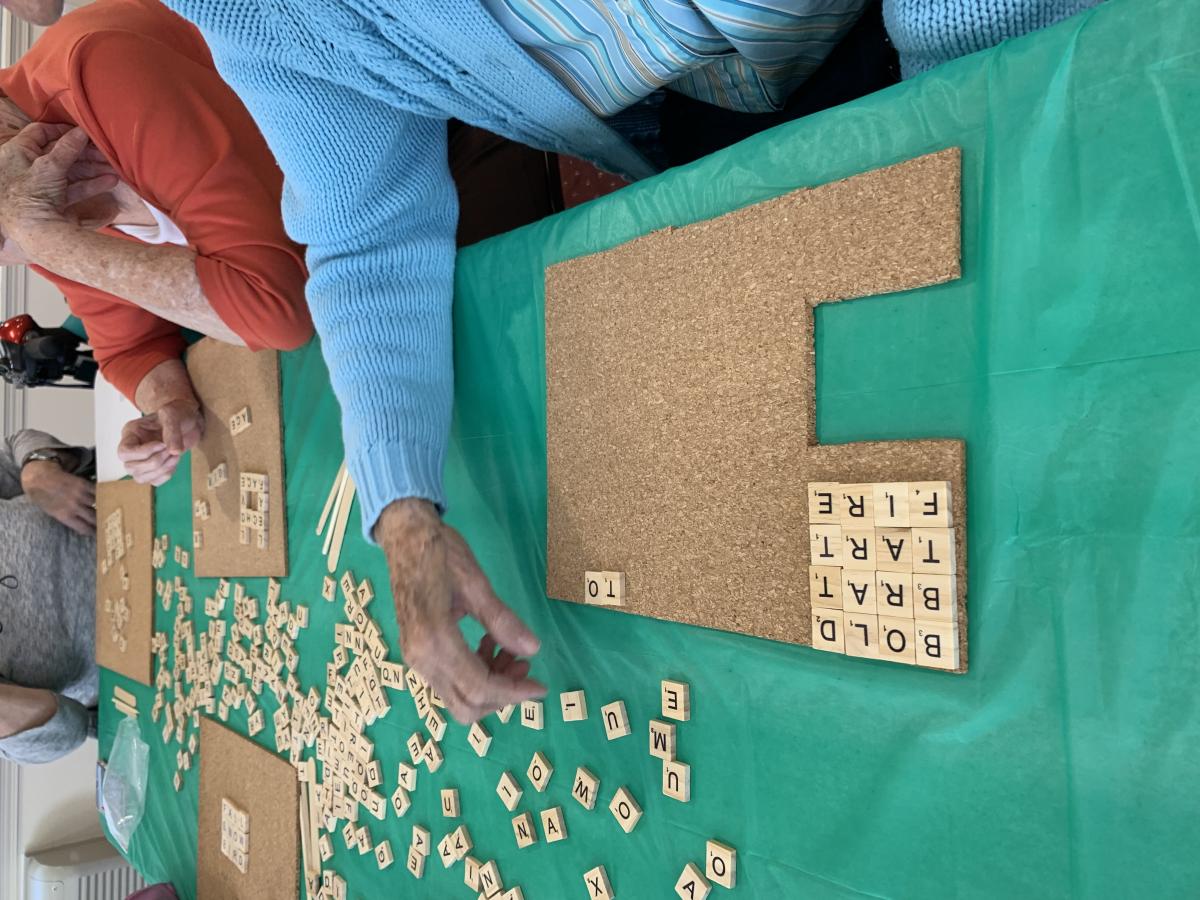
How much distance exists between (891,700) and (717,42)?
0.55 m

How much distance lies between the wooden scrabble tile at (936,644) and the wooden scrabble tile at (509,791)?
0.54 metres

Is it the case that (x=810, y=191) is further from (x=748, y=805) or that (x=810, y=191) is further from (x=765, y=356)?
(x=748, y=805)

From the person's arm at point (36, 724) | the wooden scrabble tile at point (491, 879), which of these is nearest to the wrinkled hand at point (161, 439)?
the person's arm at point (36, 724)

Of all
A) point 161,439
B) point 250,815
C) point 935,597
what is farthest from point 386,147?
point 250,815

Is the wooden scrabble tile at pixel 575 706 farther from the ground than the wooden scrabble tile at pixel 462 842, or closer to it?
farther from the ground

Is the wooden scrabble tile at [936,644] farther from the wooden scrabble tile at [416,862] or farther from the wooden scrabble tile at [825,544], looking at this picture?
the wooden scrabble tile at [416,862]

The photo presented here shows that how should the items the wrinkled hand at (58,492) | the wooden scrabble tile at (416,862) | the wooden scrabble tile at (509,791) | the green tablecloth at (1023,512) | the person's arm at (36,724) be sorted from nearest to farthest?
the green tablecloth at (1023,512) < the wooden scrabble tile at (509,791) < the wooden scrabble tile at (416,862) < the person's arm at (36,724) < the wrinkled hand at (58,492)

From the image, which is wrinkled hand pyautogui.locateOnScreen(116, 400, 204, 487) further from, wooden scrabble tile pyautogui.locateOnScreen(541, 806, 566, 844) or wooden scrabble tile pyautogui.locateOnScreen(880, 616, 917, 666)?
wooden scrabble tile pyautogui.locateOnScreen(880, 616, 917, 666)

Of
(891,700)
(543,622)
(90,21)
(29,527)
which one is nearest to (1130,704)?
(891,700)

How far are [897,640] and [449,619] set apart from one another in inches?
15.1

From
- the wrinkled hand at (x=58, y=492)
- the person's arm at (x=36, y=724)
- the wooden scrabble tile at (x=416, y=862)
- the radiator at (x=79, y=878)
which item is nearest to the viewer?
the wooden scrabble tile at (x=416, y=862)

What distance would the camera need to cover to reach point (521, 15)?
67cm

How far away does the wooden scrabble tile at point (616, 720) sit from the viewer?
79cm

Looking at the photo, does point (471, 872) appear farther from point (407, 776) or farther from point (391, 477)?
point (391, 477)
